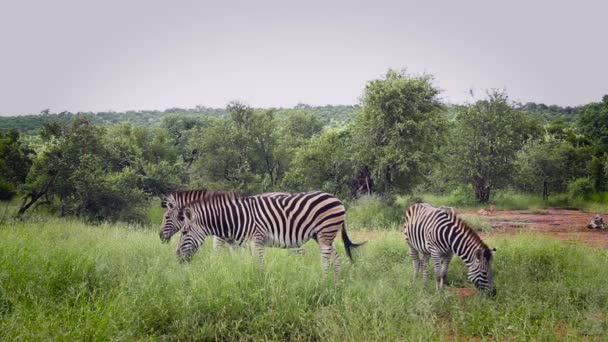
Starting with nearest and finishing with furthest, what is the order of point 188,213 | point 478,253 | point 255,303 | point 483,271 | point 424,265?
point 255,303 → point 483,271 → point 478,253 → point 188,213 → point 424,265

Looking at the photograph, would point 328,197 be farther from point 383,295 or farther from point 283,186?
point 283,186

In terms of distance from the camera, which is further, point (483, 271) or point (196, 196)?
point (196, 196)

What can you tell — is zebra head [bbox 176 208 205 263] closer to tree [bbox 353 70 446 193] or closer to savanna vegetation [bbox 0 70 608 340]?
savanna vegetation [bbox 0 70 608 340]

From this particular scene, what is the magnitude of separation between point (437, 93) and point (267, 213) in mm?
16124

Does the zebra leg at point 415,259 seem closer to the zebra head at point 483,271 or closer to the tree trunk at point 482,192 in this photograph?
the zebra head at point 483,271

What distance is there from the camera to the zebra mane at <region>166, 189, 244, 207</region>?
8.91 metres

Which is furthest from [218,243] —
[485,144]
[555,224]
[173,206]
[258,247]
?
[485,144]

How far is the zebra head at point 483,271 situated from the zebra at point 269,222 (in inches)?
87.4

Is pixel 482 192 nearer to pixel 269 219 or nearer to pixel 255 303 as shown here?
pixel 269 219

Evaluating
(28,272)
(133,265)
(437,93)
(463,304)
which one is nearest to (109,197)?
(133,265)

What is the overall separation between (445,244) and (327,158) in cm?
1405

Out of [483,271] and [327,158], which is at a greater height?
[327,158]

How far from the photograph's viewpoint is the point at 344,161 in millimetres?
21844

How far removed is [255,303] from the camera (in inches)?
242
